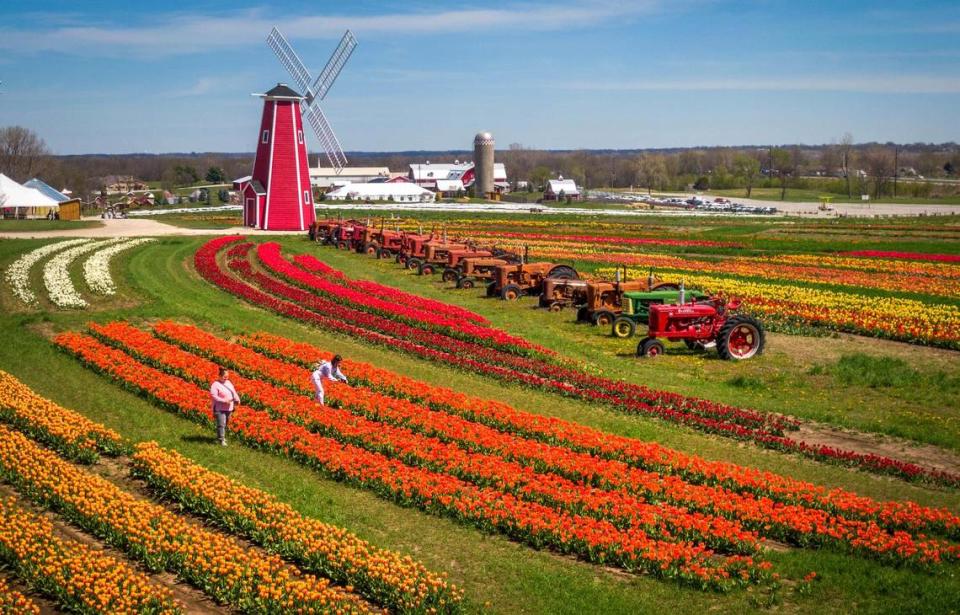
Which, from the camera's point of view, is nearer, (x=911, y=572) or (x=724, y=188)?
(x=911, y=572)

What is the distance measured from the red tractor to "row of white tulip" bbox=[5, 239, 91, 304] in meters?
24.0

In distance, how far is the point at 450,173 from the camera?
543ft

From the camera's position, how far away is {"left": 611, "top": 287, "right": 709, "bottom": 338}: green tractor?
32625 mm

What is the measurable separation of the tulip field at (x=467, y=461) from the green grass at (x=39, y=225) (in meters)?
38.0

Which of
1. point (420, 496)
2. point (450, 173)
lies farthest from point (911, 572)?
point (450, 173)

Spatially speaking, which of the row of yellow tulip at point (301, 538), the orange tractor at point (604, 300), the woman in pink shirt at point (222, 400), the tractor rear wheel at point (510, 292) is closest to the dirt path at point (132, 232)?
the tractor rear wheel at point (510, 292)

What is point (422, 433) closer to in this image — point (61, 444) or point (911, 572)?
point (61, 444)

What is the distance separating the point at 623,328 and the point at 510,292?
28.9 ft

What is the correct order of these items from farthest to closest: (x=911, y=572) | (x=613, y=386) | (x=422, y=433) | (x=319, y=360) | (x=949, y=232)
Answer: (x=949, y=232) < (x=319, y=360) < (x=613, y=386) < (x=422, y=433) < (x=911, y=572)

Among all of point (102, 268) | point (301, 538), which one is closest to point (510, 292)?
point (102, 268)

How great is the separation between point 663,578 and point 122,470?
10.8m

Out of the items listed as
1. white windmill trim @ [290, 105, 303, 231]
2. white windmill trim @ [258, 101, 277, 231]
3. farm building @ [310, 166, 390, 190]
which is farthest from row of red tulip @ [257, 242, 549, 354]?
farm building @ [310, 166, 390, 190]

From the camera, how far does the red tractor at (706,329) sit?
94.8 ft

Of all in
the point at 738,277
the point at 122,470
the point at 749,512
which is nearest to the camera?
the point at 749,512
